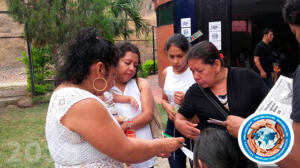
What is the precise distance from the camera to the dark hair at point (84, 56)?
1.45 meters

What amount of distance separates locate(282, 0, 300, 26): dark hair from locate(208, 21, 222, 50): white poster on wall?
4744mm

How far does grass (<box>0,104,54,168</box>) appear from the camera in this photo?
416 centimetres

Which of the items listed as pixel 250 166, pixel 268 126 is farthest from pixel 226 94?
pixel 268 126

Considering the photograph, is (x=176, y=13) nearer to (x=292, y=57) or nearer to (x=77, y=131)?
(x=292, y=57)

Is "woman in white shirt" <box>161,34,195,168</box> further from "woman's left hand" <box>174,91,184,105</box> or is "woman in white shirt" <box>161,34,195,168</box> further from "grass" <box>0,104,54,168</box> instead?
"grass" <box>0,104,54,168</box>

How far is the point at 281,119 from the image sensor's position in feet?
3.07

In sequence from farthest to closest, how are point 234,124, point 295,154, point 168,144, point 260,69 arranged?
point 260,69 < point 168,144 < point 234,124 < point 295,154

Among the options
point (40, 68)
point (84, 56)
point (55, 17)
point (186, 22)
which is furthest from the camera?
point (40, 68)

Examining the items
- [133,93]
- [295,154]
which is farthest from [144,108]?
[295,154]

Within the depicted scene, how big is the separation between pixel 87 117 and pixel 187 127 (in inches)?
37.9

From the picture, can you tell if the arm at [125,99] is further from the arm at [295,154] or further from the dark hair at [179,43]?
the arm at [295,154]

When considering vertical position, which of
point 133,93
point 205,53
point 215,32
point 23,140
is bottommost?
point 23,140

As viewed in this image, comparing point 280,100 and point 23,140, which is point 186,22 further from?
point 280,100

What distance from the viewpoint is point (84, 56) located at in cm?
145
